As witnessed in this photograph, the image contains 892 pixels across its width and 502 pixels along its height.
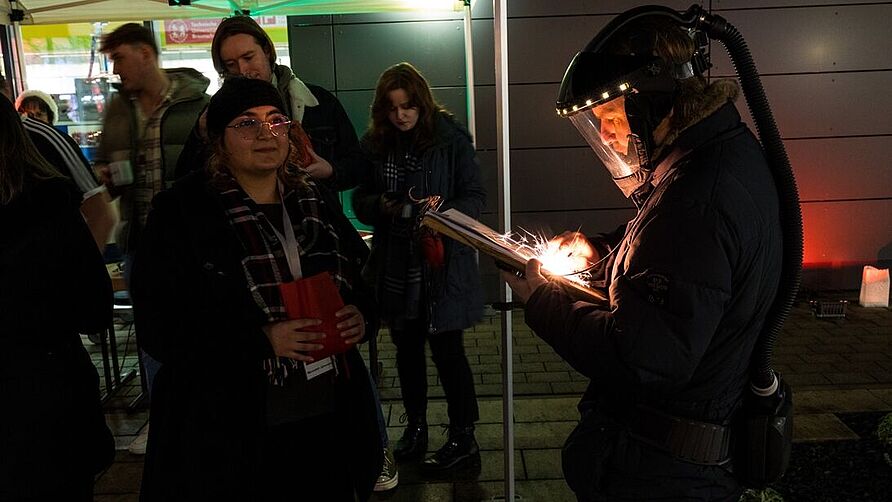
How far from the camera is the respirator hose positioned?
5.50ft

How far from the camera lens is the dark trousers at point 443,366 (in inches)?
148

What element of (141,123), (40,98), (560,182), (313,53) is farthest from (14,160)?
(560,182)

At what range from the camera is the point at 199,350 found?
2.18m

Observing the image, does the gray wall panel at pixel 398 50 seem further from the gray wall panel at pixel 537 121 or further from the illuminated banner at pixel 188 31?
the illuminated banner at pixel 188 31

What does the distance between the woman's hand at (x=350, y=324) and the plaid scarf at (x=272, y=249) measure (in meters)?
0.11

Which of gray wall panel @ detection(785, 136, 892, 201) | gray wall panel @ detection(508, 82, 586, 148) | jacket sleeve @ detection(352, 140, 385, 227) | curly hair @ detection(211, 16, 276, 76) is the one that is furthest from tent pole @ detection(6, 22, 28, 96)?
gray wall panel @ detection(785, 136, 892, 201)

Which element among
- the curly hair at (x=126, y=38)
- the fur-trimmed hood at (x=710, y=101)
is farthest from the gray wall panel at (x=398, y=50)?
the fur-trimmed hood at (x=710, y=101)

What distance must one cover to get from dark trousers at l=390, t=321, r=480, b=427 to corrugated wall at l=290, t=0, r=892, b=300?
335 centimetres

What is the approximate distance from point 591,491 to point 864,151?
23.6 feet

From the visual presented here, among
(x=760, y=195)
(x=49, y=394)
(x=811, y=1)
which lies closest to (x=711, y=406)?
(x=760, y=195)

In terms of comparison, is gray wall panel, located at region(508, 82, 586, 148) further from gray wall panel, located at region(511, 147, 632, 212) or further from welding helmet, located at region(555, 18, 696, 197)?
welding helmet, located at region(555, 18, 696, 197)

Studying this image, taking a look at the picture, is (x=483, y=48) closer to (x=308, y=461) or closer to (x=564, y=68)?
(x=564, y=68)

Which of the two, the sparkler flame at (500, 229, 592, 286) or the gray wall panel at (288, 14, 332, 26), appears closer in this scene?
the sparkler flame at (500, 229, 592, 286)

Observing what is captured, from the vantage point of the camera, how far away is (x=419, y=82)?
363 cm
